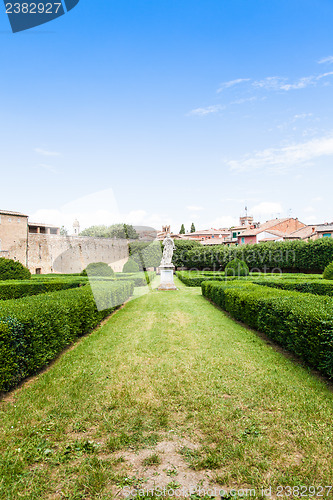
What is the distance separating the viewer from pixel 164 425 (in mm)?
2920

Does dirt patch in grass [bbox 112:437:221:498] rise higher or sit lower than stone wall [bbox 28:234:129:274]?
lower

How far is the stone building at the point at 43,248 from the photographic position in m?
28.7

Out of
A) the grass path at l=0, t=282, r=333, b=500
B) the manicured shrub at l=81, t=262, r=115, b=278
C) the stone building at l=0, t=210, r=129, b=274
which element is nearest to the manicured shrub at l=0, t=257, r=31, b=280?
the manicured shrub at l=81, t=262, r=115, b=278

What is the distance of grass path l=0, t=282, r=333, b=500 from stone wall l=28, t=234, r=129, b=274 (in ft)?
89.9


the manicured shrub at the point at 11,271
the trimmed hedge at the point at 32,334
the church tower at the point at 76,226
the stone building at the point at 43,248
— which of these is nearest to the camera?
the trimmed hedge at the point at 32,334

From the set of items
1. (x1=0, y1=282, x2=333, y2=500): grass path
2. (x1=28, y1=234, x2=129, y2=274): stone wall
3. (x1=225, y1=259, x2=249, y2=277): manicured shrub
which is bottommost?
(x1=0, y1=282, x2=333, y2=500): grass path

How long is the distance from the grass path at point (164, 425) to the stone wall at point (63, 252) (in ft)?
89.9

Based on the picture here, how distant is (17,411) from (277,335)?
4631mm

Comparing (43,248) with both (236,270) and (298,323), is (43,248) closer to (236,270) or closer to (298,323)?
(236,270)

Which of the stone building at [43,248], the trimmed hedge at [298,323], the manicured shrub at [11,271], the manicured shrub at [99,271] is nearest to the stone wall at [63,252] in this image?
the stone building at [43,248]

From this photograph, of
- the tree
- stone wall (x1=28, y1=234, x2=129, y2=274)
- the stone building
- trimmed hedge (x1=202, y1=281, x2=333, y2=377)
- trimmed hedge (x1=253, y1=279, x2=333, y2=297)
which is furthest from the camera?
the tree

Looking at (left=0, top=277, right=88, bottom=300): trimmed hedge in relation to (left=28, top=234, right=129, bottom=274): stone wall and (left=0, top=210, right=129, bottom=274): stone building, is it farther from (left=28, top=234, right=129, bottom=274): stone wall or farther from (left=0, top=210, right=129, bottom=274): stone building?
(left=28, top=234, right=129, bottom=274): stone wall

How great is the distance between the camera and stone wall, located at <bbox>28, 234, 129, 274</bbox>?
29.9 m

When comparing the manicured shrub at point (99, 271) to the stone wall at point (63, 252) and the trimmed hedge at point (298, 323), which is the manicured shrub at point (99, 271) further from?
the stone wall at point (63, 252)
